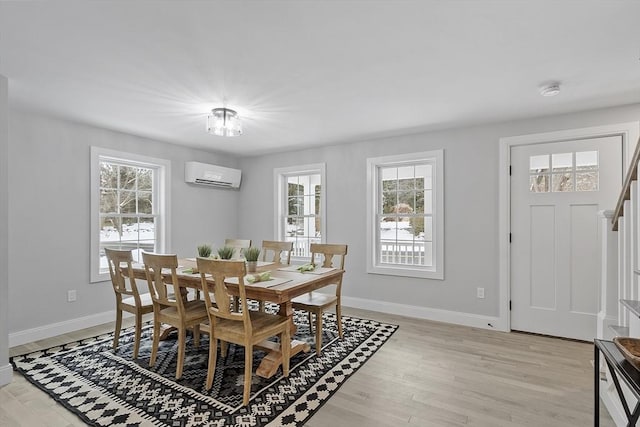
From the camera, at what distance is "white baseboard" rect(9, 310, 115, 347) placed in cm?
324

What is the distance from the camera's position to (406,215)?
442 cm

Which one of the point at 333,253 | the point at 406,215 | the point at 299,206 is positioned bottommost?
the point at 333,253

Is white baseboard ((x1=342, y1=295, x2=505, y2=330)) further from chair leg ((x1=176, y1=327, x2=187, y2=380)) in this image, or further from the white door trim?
chair leg ((x1=176, y1=327, x2=187, y2=380))

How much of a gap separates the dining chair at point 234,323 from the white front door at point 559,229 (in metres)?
2.79

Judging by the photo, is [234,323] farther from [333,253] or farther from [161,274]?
[333,253]

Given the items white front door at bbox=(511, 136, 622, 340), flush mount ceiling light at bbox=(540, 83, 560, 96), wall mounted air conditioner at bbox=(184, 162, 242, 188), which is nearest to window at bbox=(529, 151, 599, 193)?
white front door at bbox=(511, 136, 622, 340)

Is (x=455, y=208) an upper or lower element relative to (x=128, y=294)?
upper

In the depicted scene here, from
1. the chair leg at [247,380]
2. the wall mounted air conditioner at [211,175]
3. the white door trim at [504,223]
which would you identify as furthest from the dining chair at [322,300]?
the wall mounted air conditioner at [211,175]

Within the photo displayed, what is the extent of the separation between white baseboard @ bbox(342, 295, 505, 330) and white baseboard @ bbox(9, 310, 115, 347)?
3.09m

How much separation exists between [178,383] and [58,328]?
82.0 inches

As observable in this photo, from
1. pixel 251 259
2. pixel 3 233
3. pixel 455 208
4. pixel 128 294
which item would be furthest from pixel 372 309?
pixel 3 233

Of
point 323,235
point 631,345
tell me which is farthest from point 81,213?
point 631,345

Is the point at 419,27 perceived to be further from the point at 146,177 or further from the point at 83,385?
the point at 146,177

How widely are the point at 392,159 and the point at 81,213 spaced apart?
3905 mm
